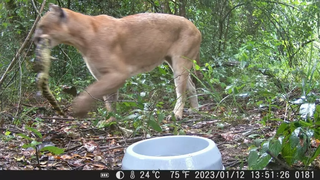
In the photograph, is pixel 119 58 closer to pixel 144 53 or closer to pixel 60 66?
pixel 144 53

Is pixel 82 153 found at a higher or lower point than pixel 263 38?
lower

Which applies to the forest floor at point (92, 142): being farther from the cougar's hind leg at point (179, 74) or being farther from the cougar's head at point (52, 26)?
the cougar's head at point (52, 26)

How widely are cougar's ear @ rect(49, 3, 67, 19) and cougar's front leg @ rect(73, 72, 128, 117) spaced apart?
53 cm

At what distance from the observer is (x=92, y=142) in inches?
102

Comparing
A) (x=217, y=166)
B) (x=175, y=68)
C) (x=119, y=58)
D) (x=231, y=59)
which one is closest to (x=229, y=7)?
(x=231, y=59)

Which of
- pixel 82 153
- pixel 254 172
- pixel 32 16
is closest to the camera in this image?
pixel 254 172

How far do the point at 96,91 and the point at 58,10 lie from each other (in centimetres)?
65

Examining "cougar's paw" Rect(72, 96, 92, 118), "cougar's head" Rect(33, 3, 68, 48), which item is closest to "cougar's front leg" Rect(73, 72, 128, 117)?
"cougar's paw" Rect(72, 96, 92, 118)

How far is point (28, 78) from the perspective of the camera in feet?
12.2

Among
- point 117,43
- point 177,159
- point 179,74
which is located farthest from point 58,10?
point 177,159

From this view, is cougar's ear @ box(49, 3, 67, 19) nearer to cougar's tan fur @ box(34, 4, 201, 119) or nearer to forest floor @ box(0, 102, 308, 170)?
cougar's tan fur @ box(34, 4, 201, 119)

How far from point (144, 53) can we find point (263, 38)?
2.87m

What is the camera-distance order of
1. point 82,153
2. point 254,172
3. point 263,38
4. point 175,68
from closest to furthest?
point 254,172, point 82,153, point 175,68, point 263,38

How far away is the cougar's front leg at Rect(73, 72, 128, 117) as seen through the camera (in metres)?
2.33
